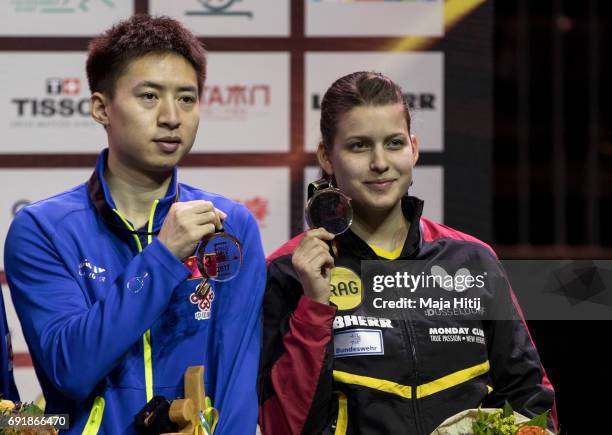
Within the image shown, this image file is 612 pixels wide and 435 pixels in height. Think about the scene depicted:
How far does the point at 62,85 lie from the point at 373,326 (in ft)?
5.28

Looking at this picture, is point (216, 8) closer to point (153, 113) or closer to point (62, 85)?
point (62, 85)

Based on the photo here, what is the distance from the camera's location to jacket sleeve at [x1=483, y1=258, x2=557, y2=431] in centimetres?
182

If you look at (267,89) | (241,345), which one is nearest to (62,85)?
(267,89)

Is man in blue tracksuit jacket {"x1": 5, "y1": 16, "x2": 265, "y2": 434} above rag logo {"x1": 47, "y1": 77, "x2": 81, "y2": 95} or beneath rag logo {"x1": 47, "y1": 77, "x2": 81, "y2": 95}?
beneath

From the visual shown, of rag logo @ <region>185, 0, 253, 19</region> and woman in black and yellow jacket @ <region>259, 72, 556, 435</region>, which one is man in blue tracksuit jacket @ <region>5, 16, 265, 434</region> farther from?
rag logo @ <region>185, 0, 253, 19</region>

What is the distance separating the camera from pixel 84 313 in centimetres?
162

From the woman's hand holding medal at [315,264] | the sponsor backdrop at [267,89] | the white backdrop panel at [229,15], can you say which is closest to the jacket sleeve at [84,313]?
the woman's hand holding medal at [315,264]

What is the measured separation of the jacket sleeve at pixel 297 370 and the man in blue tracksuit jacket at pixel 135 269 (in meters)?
0.06

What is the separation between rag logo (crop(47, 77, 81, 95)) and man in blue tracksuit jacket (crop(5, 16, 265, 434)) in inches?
46.4

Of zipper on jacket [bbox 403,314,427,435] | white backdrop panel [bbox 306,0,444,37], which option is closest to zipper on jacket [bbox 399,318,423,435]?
zipper on jacket [bbox 403,314,427,435]

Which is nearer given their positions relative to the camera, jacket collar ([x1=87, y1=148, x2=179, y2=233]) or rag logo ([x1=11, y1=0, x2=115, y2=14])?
jacket collar ([x1=87, y1=148, x2=179, y2=233])

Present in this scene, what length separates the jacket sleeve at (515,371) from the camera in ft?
5.98

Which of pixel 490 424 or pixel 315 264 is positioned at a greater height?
pixel 315 264

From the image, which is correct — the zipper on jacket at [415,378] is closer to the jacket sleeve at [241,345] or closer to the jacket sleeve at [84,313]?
the jacket sleeve at [241,345]
